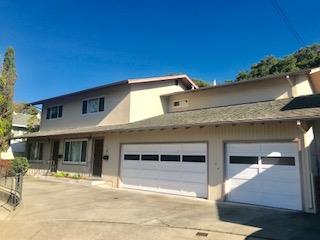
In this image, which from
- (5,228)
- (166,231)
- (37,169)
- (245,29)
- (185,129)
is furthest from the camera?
(37,169)

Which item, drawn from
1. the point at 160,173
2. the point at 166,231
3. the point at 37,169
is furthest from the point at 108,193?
the point at 37,169

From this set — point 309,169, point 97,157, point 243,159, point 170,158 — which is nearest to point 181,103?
point 170,158

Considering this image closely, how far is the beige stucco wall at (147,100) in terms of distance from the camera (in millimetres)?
18375

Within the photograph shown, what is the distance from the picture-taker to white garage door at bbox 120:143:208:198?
13.1 meters

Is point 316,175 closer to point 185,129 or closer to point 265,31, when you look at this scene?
point 185,129

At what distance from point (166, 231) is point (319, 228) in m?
3.98

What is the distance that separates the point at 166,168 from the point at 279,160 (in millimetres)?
5524

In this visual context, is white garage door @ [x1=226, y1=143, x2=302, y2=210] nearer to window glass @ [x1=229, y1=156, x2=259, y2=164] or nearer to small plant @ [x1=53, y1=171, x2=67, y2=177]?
window glass @ [x1=229, y1=156, x2=259, y2=164]

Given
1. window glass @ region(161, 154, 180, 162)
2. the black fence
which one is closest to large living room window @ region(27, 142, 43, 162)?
the black fence

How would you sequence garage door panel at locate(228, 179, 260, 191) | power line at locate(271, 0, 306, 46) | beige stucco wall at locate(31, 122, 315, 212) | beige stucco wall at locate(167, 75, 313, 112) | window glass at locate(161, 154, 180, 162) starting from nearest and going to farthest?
beige stucco wall at locate(31, 122, 315, 212) < power line at locate(271, 0, 306, 46) < garage door panel at locate(228, 179, 260, 191) < window glass at locate(161, 154, 180, 162) < beige stucco wall at locate(167, 75, 313, 112)

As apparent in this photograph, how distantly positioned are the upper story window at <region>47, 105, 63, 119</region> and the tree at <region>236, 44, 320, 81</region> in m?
22.6

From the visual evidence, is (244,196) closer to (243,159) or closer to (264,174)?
(264,174)

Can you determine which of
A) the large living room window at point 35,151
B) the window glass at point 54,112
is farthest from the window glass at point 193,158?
the large living room window at point 35,151

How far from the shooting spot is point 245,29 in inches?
675
